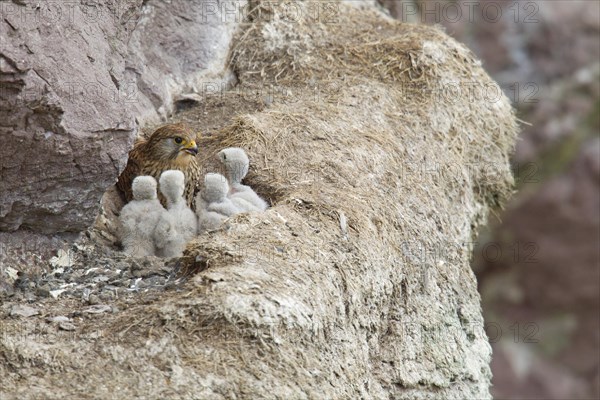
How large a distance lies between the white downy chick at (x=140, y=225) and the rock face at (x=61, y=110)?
295 millimetres

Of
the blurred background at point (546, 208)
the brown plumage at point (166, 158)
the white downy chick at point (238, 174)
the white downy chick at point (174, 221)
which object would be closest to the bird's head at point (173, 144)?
the brown plumage at point (166, 158)

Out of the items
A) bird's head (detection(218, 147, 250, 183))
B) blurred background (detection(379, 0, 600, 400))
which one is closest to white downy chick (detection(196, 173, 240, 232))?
bird's head (detection(218, 147, 250, 183))

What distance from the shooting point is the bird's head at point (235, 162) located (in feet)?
23.4

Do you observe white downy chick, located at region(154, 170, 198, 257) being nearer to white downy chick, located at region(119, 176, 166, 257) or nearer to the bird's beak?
white downy chick, located at region(119, 176, 166, 257)

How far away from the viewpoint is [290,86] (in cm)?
846

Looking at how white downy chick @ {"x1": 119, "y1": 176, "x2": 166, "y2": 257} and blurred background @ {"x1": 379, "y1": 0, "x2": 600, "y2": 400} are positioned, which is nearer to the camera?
white downy chick @ {"x1": 119, "y1": 176, "x2": 166, "y2": 257}

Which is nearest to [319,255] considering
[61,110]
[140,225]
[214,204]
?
[214,204]

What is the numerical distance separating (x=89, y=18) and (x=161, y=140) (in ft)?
4.02

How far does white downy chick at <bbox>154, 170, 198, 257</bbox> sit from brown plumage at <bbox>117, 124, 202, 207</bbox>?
1.06ft

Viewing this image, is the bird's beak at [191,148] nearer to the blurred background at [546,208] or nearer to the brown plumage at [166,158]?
the brown plumage at [166,158]

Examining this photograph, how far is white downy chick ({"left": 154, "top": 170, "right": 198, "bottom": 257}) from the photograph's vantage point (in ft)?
22.2

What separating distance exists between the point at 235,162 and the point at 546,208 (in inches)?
308

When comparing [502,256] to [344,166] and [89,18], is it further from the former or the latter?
[89,18]

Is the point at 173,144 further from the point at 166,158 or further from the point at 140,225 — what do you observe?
the point at 140,225
